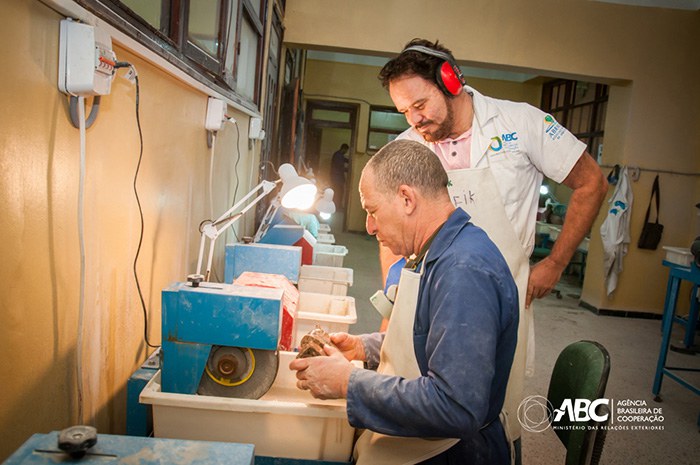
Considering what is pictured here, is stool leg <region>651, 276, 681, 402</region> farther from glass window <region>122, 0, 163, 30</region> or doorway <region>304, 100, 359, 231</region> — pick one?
doorway <region>304, 100, 359, 231</region>

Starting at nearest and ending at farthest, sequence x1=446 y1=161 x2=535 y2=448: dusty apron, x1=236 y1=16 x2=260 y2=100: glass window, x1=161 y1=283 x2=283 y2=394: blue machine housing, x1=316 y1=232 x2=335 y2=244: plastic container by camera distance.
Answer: x1=161 y1=283 x2=283 y2=394: blue machine housing < x1=446 y1=161 x2=535 y2=448: dusty apron < x1=236 y1=16 x2=260 y2=100: glass window < x1=316 y1=232 x2=335 y2=244: plastic container

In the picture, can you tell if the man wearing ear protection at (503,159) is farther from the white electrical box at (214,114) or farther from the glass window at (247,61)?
the glass window at (247,61)

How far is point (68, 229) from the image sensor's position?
1.11 m

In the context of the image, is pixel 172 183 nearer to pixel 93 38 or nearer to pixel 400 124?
pixel 93 38

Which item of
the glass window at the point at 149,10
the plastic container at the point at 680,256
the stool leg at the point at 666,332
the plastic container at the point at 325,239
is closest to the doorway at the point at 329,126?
the plastic container at the point at 325,239

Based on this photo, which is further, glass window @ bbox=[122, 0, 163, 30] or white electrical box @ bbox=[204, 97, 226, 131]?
white electrical box @ bbox=[204, 97, 226, 131]

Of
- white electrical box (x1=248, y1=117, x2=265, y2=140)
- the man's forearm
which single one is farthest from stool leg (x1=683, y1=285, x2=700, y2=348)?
white electrical box (x1=248, y1=117, x2=265, y2=140)

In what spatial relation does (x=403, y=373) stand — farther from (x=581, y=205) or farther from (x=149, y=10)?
(x=149, y=10)

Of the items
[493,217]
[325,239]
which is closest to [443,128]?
[493,217]

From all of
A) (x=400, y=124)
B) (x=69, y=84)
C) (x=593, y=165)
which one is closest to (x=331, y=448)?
(x=69, y=84)

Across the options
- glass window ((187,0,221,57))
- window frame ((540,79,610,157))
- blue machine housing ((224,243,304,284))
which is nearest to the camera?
glass window ((187,0,221,57))

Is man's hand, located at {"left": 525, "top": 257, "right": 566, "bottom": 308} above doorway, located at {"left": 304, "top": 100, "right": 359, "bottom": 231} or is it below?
below

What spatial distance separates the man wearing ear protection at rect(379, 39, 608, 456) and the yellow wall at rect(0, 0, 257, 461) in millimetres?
932

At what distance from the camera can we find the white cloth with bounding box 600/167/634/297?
5684 mm
